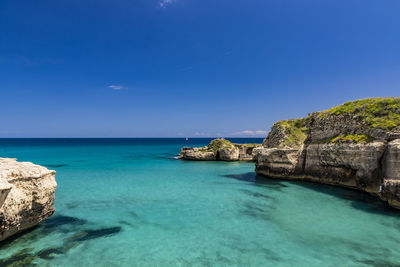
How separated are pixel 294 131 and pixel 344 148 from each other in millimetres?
6872

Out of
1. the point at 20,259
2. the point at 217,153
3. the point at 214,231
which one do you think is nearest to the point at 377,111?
the point at 214,231

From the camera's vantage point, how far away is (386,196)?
14.2 m

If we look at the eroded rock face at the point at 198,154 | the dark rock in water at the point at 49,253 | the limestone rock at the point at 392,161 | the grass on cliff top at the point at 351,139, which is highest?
the grass on cliff top at the point at 351,139

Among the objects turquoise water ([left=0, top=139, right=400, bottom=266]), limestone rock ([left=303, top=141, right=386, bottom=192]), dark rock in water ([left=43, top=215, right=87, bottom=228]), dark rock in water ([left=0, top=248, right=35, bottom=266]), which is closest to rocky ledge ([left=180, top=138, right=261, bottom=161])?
limestone rock ([left=303, top=141, right=386, bottom=192])

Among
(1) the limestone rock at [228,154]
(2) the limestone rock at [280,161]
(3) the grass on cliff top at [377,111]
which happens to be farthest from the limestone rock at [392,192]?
(1) the limestone rock at [228,154]

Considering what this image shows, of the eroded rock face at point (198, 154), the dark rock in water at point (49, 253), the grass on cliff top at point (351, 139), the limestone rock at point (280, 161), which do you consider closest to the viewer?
the dark rock in water at point (49, 253)

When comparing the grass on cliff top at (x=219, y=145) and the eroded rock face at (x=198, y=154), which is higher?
the grass on cliff top at (x=219, y=145)

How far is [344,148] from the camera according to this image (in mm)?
18406

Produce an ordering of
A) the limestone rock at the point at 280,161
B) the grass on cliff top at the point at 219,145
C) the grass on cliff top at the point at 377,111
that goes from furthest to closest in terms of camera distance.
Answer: the grass on cliff top at the point at 219,145 < the limestone rock at the point at 280,161 < the grass on cliff top at the point at 377,111

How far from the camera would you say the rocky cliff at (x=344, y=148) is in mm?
15219

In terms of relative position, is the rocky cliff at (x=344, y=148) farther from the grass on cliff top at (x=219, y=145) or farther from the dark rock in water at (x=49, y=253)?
the grass on cliff top at (x=219, y=145)

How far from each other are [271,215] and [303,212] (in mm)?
2285

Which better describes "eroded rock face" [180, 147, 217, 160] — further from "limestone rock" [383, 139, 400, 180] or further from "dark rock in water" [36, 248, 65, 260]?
"dark rock in water" [36, 248, 65, 260]

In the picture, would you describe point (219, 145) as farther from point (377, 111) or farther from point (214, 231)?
point (214, 231)
